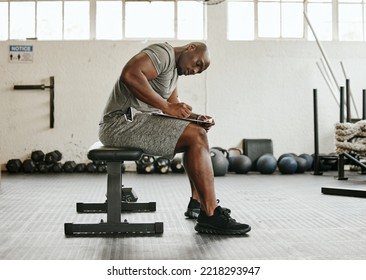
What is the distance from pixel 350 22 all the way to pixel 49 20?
4.36 meters

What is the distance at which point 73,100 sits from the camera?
6625 mm

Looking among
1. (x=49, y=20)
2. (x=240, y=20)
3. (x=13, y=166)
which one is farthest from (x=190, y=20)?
(x=13, y=166)

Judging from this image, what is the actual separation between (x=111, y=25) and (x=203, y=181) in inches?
196

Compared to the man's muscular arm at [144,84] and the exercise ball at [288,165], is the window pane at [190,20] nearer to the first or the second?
the exercise ball at [288,165]

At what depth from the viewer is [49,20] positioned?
6.64m

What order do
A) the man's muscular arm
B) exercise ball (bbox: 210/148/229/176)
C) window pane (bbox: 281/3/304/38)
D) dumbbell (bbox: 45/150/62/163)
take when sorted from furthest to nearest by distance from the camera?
window pane (bbox: 281/3/304/38) → dumbbell (bbox: 45/150/62/163) → exercise ball (bbox: 210/148/229/176) → the man's muscular arm

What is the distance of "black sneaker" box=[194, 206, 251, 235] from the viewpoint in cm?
221

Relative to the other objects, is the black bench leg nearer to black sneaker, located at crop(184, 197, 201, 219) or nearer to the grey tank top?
the grey tank top

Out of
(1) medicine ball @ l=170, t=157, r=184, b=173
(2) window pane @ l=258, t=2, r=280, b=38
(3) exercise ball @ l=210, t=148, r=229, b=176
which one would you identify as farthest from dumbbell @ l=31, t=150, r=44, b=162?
(2) window pane @ l=258, t=2, r=280, b=38

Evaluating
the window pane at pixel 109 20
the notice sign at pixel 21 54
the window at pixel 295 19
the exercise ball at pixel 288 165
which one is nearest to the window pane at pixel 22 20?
the notice sign at pixel 21 54

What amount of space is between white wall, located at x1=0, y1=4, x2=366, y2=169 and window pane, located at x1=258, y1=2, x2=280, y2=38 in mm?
210

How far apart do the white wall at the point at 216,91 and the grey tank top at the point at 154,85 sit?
4.31m
